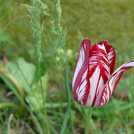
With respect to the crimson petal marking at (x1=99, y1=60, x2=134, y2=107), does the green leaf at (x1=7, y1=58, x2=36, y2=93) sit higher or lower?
lower

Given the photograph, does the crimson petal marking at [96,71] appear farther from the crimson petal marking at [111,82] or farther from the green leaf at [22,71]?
the green leaf at [22,71]

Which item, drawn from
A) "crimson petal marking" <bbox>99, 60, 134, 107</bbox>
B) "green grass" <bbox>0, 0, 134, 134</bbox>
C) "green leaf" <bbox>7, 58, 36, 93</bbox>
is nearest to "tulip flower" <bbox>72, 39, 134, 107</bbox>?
"crimson petal marking" <bbox>99, 60, 134, 107</bbox>

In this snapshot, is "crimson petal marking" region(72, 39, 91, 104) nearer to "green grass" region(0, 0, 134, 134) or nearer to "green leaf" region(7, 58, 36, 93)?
"green grass" region(0, 0, 134, 134)

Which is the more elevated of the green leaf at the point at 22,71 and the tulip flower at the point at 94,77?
the tulip flower at the point at 94,77

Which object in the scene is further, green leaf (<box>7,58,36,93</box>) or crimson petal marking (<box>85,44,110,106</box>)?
green leaf (<box>7,58,36,93</box>)

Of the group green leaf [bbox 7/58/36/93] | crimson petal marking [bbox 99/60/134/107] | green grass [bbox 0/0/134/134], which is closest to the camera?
crimson petal marking [bbox 99/60/134/107]

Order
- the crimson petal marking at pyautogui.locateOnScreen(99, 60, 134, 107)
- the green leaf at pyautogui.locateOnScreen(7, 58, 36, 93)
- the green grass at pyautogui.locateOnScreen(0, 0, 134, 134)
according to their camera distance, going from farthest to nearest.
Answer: the green leaf at pyautogui.locateOnScreen(7, 58, 36, 93)
the green grass at pyautogui.locateOnScreen(0, 0, 134, 134)
the crimson petal marking at pyautogui.locateOnScreen(99, 60, 134, 107)

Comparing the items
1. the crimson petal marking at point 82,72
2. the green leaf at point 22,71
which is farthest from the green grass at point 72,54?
the crimson petal marking at point 82,72

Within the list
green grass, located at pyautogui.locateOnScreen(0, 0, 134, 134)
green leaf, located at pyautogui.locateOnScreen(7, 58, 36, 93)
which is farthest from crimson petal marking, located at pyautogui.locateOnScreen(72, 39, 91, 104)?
green leaf, located at pyautogui.locateOnScreen(7, 58, 36, 93)
